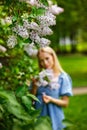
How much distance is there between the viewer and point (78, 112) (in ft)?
44.9

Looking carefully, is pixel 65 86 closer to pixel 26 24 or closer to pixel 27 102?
pixel 27 102

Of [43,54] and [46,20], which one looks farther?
[43,54]

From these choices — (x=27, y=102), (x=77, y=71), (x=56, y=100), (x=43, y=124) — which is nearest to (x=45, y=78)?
(x=56, y=100)

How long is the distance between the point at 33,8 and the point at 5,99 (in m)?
0.68

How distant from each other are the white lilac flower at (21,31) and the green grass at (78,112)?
7.04m

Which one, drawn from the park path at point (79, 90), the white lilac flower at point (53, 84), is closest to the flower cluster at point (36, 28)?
the white lilac flower at point (53, 84)

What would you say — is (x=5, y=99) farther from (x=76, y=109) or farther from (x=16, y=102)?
(x=76, y=109)

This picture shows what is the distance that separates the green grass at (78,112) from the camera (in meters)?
11.3

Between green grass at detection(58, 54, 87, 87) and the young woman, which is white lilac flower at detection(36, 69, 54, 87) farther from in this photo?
green grass at detection(58, 54, 87, 87)

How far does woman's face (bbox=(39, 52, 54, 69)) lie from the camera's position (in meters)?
5.79

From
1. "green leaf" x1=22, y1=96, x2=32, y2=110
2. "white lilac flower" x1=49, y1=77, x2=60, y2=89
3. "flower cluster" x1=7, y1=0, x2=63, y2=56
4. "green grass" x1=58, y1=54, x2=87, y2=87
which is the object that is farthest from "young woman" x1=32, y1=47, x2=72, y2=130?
"green grass" x1=58, y1=54, x2=87, y2=87

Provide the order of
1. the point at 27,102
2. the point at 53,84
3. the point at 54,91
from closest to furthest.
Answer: the point at 27,102
the point at 53,84
the point at 54,91

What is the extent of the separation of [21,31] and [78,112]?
10493mm

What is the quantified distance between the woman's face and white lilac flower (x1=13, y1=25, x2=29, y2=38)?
241 cm
